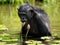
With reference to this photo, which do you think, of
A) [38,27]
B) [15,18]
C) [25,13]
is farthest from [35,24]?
[15,18]

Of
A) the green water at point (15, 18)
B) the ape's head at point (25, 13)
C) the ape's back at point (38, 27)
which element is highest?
the ape's head at point (25, 13)

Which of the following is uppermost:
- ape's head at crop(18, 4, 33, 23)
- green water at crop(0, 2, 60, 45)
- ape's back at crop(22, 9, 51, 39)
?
ape's head at crop(18, 4, 33, 23)

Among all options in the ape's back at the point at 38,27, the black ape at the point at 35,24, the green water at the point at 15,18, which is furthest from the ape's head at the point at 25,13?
the green water at the point at 15,18

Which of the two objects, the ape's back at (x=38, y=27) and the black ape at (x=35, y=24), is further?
the ape's back at (x=38, y=27)

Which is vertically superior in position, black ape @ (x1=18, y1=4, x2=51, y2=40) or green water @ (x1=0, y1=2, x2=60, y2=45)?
black ape @ (x1=18, y1=4, x2=51, y2=40)

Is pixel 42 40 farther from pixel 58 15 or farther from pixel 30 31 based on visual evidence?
pixel 58 15

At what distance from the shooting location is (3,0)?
47.4 feet

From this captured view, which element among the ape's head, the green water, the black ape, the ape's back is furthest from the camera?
the green water

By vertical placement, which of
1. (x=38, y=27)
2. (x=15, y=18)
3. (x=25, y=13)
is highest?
(x=25, y=13)

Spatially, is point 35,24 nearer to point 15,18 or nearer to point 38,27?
point 38,27

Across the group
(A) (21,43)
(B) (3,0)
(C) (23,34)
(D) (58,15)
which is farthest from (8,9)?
(A) (21,43)

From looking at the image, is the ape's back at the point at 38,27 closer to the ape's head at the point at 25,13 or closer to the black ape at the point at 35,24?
the black ape at the point at 35,24

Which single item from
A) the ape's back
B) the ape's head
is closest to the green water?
the ape's back

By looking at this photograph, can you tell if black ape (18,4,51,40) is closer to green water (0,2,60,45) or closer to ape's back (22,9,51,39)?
ape's back (22,9,51,39)
